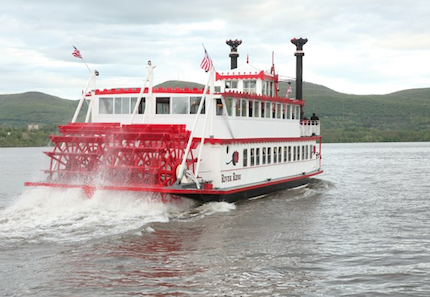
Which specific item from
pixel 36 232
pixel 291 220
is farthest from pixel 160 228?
pixel 291 220

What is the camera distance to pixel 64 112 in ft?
473

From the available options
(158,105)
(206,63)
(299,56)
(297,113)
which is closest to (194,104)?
(158,105)

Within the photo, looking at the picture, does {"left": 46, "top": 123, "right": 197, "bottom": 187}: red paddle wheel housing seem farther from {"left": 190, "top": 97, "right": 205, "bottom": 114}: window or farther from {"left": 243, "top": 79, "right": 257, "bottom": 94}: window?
{"left": 243, "top": 79, "right": 257, "bottom": 94}: window

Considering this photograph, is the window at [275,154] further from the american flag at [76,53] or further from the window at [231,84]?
the american flag at [76,53]

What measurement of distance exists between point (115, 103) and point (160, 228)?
22.3 feet

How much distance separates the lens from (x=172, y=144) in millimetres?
18016

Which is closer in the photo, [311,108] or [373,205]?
[373,205]

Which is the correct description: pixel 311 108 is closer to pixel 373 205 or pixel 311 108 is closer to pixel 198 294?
pixel 373 205

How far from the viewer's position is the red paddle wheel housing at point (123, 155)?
1773cm

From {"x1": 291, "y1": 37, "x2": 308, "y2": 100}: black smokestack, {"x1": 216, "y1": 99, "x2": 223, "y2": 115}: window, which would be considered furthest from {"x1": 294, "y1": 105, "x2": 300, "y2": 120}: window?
{"x1": 216, "y1": 99, "x2": 223, "y2": 115}: window

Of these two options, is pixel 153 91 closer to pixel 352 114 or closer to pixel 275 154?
pixel 275 154

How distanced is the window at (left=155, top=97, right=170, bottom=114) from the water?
3.47m

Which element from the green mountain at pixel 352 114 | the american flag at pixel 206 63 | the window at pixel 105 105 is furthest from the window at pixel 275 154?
the green mountain at pixel 352 114

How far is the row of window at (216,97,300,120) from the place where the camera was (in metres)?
19.1
